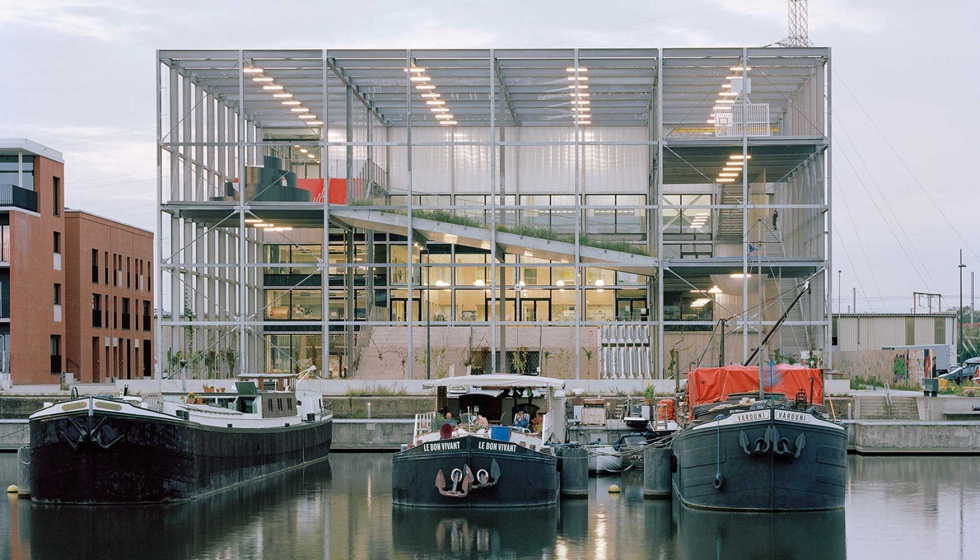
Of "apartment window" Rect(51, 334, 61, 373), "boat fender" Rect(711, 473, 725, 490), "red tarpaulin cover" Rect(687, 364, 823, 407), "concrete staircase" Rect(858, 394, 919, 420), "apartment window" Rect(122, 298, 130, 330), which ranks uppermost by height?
"apartment window" Rect(122, 298, 130, 330)

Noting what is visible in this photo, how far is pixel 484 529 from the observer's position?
25688mm

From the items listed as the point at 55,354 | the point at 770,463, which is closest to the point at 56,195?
the point at 55,354

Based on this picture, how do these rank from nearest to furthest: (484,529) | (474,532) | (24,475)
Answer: (474,532) → (484,529) → (24,475)

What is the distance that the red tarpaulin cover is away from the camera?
3188 centimetres

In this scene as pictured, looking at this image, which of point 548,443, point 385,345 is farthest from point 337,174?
point 548,443

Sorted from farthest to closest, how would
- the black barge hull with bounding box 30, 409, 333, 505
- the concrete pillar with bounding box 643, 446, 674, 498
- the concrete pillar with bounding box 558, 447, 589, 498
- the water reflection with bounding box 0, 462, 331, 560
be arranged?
the concrete pillar with bounding box 643, 446, 674, 498 → the concrete pillar with bounding box 558, 447, 589, 498 → the black barge hull with bounding box 30, 409, 333, 505 → the water reflection with bounding box 0, 462, 331, 560

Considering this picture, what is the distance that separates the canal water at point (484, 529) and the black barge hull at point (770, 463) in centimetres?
42

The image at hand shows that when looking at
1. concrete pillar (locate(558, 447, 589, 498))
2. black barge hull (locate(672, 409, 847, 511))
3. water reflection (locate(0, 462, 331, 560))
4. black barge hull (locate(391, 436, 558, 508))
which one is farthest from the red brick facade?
black barge hull (locate(672, 409, 847, 511))

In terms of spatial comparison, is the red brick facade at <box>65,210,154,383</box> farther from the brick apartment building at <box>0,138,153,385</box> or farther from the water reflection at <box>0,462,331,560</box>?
the water reflection at <box>0,462,331,560</box>

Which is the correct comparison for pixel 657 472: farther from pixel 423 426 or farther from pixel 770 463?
pixel 423 426

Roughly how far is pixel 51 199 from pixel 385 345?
70.0ft

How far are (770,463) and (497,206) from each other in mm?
28996

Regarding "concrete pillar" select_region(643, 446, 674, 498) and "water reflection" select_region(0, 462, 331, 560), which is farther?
"concrete pillar" select_region(643, 446, 674, 498)

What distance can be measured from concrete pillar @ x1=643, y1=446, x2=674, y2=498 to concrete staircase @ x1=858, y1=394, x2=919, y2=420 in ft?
55.2
